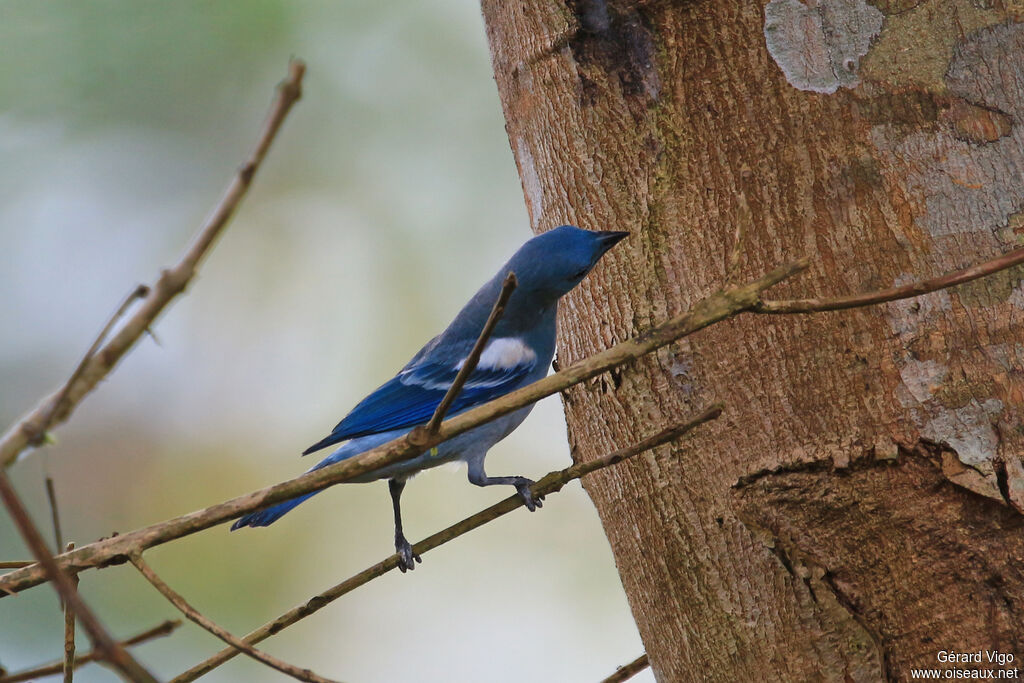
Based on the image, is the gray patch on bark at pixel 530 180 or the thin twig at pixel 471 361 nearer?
the thin twig at pixel 471 361

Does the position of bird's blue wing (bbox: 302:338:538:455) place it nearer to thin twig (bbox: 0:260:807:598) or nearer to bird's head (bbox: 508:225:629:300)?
bird's head (bbox: 508:225:629:300)

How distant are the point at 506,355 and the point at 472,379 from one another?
5.7 inches

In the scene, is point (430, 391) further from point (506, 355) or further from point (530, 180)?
point (530, 180)

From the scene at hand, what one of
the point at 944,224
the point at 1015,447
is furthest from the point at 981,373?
the point at 944,224

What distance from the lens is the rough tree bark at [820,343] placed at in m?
1.76

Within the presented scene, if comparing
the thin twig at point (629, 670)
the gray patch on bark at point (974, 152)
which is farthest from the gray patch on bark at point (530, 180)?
the thin twig at point (629, 670)

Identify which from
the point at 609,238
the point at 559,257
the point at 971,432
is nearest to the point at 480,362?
the point at 559,257

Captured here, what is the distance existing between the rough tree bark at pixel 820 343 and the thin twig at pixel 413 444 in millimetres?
505

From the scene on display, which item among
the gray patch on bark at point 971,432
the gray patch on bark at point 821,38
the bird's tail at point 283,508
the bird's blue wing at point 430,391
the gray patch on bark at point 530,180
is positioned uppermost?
the gray patch on bark at point 530,180

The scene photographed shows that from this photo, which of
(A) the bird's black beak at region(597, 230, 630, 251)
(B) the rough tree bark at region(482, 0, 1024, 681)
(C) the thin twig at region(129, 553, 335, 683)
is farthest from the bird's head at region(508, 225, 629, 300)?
(C) the thin twig at region(129, 553, 335, 683)

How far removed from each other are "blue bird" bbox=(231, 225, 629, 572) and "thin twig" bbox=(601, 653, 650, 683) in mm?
551

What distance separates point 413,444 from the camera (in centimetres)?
142

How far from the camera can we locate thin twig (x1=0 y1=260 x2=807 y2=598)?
1.40 meters

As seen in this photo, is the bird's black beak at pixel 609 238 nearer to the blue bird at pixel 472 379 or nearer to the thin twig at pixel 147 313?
the blue bird at pixel 472 379
